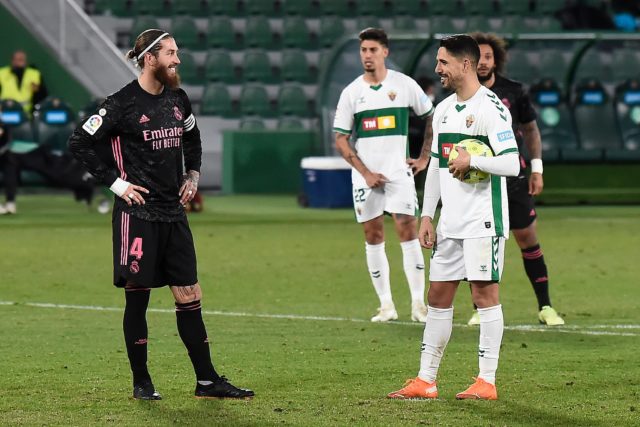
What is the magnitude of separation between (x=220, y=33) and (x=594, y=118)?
762 centimetres

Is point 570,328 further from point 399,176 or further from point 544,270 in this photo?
point 399,176

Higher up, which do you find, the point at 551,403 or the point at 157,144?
the point at 157,144

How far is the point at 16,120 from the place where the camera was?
21328 millimetres

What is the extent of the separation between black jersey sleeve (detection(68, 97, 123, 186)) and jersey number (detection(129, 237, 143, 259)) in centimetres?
31

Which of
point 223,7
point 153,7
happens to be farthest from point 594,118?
point 153,7

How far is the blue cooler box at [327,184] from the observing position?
2131 cm

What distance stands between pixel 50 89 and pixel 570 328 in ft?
52.5

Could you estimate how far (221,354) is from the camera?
8.79m

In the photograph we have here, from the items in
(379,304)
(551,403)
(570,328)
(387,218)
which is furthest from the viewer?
(387,218)

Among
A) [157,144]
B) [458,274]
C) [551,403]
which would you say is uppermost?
[157,144]

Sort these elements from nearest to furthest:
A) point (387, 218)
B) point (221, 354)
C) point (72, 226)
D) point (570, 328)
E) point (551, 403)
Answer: point (551, 403)
point (221, 354)
point (570, 328)
point (72, 226)
point (387, 218)

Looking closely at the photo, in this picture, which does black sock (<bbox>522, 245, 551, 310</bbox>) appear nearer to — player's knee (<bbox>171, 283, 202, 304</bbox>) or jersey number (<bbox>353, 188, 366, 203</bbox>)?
jersey number (<bbox>353, 188, 366, 203</bbox>)

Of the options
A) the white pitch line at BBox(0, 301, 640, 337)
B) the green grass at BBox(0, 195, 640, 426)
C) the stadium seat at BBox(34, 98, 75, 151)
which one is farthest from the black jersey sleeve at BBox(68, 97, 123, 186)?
the stadium seat at BBox(34, 98, 75, 151)

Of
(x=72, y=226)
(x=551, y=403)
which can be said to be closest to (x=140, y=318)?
(x=551, y=403)
